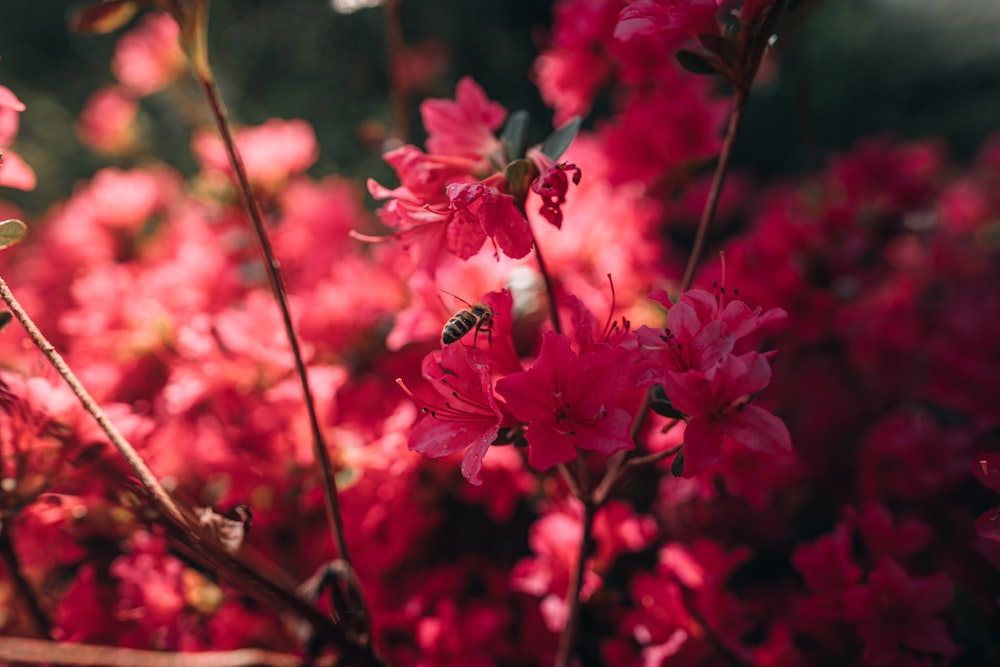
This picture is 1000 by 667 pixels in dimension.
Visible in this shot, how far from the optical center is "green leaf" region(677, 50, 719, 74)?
646mm

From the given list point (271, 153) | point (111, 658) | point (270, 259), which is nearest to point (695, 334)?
point (270, 259)

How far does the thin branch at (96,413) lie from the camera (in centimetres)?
53

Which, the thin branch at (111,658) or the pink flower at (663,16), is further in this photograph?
the pink flower at (663,16)

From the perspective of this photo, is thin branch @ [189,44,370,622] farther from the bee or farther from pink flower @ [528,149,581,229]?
pink flower @ [528,149,581,229]

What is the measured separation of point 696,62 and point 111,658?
2.50ft

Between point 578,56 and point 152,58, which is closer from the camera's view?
point 578,56

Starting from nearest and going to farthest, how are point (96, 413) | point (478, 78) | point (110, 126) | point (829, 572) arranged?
1. point (96, 413)
2. point (829, 572)
3. point (110, 126)
4. point (478, 78)

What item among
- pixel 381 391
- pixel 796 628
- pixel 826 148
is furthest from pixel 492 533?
pixel 826 148

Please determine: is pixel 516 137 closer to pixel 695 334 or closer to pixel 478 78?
pixel 695 334

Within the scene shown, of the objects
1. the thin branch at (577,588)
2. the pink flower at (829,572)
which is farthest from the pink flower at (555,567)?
the pink flower at (829,572)

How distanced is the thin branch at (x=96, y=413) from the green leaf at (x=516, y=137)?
1.44 feet

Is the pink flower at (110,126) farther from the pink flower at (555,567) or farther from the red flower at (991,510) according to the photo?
the red flower at (991,510)

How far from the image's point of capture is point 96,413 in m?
0.55

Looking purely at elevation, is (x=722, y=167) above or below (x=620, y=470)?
above
